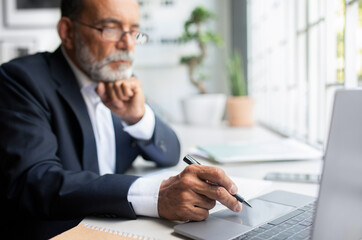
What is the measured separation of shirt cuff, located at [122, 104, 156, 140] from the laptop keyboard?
2.08 ft

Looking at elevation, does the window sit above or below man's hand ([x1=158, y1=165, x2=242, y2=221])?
above

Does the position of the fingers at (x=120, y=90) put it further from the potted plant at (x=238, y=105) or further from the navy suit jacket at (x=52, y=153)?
the potted plant at (x=238, y=105)

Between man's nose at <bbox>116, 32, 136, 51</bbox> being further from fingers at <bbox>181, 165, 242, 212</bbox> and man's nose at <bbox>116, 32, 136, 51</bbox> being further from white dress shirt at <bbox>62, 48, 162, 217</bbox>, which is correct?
fingers at <bbox>181, 165, 242, 212</bbox>

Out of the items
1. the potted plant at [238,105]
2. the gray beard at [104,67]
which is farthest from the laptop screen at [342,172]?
the potted plant at [238,105]

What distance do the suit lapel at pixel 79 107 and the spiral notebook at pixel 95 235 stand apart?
47cm

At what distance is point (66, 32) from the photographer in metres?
1.32

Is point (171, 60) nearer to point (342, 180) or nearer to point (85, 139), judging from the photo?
point (85, 139)

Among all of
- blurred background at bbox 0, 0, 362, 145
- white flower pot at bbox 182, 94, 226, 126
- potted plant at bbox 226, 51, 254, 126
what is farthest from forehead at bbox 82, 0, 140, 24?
white flower pot at bbox 182, 94, 226, 126

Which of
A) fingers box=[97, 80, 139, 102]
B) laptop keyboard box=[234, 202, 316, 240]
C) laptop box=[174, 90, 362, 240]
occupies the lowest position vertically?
laptop keyboard box=[234, 202, 316, 240]

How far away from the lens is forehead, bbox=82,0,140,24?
48.3 inches

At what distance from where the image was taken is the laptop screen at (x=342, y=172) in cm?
40

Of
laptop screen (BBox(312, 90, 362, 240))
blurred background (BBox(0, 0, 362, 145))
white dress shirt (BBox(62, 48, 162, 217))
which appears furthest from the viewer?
blurred background (BBox(0, 0, 362, 145))

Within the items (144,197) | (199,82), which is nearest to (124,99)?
(144,197)

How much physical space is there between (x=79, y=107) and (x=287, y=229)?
0.74 m
